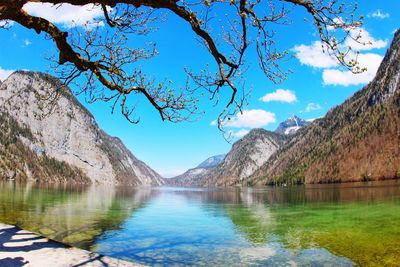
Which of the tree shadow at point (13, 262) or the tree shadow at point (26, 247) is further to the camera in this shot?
the tree shadow at point (26, 247)

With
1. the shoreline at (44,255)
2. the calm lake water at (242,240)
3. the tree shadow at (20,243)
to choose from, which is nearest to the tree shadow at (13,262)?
the shoreline at (44,255)

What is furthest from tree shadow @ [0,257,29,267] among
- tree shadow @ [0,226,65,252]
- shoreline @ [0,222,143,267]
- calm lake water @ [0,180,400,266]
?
calm lake water @ [0,180,400,266]

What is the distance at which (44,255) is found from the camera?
14.2 metres

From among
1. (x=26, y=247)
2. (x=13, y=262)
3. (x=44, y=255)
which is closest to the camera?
(x=13, y=262)

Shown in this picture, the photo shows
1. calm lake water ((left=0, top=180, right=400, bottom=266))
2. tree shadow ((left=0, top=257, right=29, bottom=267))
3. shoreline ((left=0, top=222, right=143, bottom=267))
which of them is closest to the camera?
tree shadow ((left=0, top=257, right=29, bottom=267))

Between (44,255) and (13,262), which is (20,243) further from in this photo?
(13,262)

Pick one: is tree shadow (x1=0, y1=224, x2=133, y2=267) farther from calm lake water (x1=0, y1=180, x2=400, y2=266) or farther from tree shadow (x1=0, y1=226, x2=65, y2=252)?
calm lake water (x1=0, y1=180, x2=400, y2=266)

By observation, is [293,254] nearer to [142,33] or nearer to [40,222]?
[142,33]

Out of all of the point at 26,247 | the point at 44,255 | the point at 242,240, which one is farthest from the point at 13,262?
the point at 242,240

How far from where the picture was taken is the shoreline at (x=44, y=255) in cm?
1309

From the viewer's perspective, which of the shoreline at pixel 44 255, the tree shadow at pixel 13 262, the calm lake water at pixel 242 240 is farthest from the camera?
the calm lake water at pixel 242 240

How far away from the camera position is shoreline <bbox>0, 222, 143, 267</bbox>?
13088 millimetres

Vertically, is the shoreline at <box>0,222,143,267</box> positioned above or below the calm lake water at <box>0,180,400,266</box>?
above

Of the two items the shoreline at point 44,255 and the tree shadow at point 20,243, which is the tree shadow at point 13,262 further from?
the tree shadow at point 20,243
